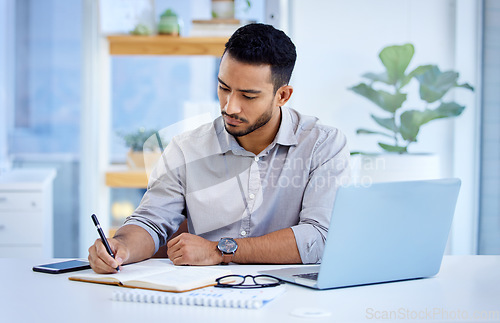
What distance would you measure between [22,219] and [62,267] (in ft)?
6.53

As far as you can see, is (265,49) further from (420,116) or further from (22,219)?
(22,219)

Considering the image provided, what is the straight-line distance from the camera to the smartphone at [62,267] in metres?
1.37

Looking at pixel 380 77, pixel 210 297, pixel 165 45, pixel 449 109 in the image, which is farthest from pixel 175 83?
pixel 210 297

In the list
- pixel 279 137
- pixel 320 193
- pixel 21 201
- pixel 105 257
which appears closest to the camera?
pixel 105 257

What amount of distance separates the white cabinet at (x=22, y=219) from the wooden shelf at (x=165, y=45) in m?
1.01

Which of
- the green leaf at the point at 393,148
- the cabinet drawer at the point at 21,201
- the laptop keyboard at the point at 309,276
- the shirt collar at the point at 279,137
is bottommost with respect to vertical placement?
the cabinet drawer at the point at 21,201

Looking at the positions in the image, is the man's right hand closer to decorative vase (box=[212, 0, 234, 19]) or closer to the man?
the man

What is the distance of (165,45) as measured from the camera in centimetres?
374

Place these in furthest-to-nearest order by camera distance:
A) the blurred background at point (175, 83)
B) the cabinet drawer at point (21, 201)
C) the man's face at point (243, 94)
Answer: the blurred background at point (175, 83) < the cabinet drawer at point (21, 201) < the man's face at point (243, 94)

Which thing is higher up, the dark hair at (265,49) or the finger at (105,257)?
the dark hair at (265,49)

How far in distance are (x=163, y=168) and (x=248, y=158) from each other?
270 millimetres

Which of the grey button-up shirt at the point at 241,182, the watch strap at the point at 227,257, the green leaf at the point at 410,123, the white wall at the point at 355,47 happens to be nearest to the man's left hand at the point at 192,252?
the watch strap at the point at 227,257

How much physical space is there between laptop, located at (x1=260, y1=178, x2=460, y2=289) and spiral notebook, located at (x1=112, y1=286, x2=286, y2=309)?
13cm

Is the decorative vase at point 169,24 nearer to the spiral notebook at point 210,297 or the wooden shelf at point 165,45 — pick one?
the wooden shelf at point 165,45
